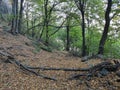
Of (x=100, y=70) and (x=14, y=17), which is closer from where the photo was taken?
(x=100, y=70)

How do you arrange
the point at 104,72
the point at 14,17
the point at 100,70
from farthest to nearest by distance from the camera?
the point at 14,17 < the point at 100,70 < the point at 104,72

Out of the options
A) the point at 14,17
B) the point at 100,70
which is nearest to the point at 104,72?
the point at 100,70

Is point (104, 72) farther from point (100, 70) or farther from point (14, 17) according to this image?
point (14, 17)

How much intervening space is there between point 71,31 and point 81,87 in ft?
90.8

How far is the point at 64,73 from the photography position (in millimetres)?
10641

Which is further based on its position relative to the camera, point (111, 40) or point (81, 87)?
point (111, 40)

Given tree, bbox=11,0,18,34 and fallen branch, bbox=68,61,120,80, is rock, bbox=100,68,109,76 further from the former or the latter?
tree, bbox=11,0,18,34

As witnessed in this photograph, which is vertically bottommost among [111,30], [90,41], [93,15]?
[90,41]

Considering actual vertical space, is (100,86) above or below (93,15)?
below

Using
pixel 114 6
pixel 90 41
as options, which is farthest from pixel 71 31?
pixel 114 6

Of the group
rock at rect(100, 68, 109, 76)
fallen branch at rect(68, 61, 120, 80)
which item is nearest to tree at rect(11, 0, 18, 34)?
fallen branch at rect(68, 61, 120, 80)

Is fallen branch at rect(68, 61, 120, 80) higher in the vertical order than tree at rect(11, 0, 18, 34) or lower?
lower

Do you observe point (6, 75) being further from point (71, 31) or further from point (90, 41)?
point (71, 31)

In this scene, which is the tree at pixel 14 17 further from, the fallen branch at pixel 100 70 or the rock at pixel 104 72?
the rock at pixel 104 72
